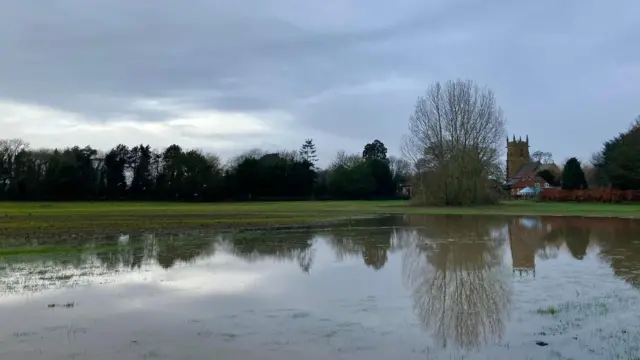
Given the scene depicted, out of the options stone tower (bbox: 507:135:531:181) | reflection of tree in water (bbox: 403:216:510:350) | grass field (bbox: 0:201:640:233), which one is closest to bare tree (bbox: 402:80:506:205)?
grass field (bbox: 0:201:640:233)

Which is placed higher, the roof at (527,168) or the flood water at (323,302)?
the roof at (527,168)

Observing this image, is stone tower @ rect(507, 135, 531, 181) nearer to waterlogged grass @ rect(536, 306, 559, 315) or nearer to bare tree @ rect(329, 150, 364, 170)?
bare tree @ rect(329, 150, 364, 170)

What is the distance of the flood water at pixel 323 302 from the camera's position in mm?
7586

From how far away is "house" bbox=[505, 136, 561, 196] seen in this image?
10612 centimetres

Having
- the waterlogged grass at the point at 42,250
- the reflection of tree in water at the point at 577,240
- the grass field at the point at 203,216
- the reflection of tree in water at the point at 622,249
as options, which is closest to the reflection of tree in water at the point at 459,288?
the reflection of tree in water at the point at 577,240

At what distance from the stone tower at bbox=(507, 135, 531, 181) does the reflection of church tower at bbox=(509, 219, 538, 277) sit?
356ft

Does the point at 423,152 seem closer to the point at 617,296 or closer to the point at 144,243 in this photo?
the point at 144,243

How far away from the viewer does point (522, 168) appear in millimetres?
127750

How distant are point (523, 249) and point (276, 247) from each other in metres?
9.09

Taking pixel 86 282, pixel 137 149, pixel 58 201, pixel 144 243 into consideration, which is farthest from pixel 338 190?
pixel 86 282

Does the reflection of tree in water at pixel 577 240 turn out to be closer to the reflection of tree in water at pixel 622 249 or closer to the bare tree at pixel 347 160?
the reflection of tree in water at pixel 622 249

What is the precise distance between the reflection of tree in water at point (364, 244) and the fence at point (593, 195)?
4198 cm

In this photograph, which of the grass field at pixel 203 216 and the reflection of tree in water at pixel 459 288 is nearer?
the reflection of tree in water at pixel 459 288

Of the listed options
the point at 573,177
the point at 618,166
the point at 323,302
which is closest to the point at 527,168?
the point at 573,177
